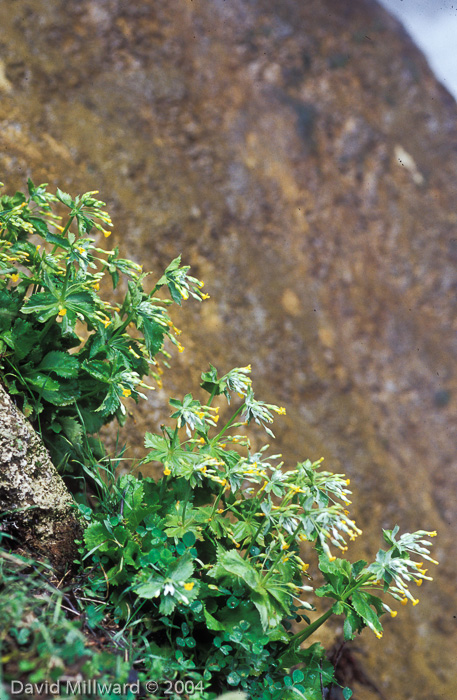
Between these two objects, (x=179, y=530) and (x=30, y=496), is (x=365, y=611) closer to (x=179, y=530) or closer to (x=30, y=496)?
(x=179, y=530)

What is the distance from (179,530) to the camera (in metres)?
1.56

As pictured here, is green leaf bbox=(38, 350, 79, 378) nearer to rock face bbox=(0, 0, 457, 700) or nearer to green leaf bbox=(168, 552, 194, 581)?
green leaf bbox=(168, 552, 194, 581)

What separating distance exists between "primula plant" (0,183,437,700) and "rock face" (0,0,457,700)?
96 centimetres

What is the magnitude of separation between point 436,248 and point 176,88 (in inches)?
127

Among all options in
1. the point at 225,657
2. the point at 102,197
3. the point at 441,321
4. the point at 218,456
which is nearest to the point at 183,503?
the point at 218,456

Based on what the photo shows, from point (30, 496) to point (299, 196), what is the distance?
3.99m

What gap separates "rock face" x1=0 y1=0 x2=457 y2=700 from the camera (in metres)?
3.42

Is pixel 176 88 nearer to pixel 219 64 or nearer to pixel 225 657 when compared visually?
pixel 219 64

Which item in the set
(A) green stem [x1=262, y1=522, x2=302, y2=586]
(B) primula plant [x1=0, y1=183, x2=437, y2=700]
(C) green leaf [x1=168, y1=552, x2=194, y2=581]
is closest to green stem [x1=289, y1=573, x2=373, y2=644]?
(B) primula plant [x1=0, y1=183, x2=437, y2=700]

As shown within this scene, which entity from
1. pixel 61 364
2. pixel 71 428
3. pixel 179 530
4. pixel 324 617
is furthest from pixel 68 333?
pixel 324 617

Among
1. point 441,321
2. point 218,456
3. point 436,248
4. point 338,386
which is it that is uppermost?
point 218,456

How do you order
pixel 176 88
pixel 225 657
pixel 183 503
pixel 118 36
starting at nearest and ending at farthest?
pixel 225 657 → pixel 183 503 → pixel 118 36 → pixel 176 88

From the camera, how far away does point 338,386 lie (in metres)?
4.52

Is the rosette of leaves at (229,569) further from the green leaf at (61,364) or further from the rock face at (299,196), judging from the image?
the rock face at (299,196)
